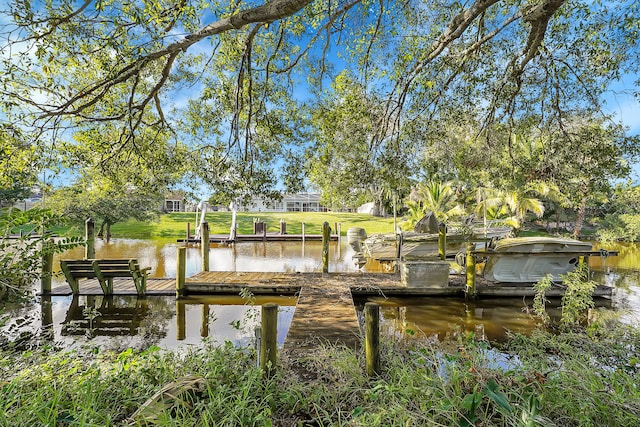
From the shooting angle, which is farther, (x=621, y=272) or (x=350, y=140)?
(x=621, y=272)

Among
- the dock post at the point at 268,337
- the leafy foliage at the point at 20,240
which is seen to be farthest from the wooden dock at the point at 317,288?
the leafy foliage at the point at 20,240

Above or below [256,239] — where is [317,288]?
below

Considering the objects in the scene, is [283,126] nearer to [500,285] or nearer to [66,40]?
[66,40]

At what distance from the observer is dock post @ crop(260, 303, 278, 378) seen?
11.1 ft

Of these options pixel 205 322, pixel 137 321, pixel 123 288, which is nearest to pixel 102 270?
pixel 123 288

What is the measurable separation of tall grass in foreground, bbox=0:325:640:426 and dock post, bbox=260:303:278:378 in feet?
0.52

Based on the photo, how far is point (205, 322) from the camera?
750cm

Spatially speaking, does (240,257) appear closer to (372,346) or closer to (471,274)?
(471,274)

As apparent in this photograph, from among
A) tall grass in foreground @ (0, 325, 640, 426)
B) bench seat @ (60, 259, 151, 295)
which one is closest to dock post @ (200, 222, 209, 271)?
bench seat @ (60, 259, 151, 295)

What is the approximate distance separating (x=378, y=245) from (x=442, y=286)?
4726mm

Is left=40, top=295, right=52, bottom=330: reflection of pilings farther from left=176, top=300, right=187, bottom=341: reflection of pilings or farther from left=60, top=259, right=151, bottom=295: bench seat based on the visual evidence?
left=176, top=300, right=187, bottom=341: reflection of pilings

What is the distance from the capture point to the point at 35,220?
13.5ft

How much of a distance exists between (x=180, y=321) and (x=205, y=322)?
0.61m

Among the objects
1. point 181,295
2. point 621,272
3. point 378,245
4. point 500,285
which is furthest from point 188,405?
point 621,272
